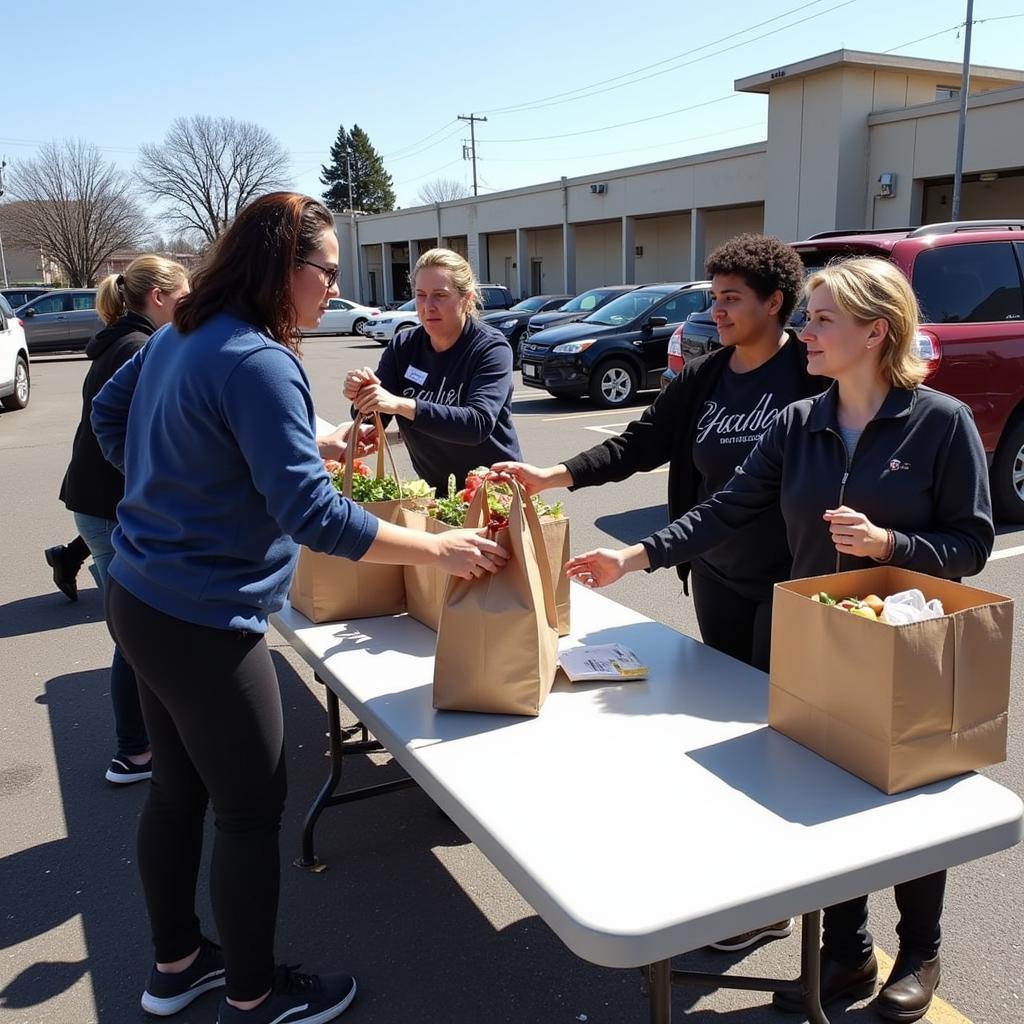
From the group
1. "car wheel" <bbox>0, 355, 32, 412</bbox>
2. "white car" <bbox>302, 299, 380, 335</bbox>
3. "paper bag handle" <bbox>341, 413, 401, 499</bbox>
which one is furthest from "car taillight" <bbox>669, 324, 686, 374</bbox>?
"white car" <bbox>302, 299, 380, 335</bbox>

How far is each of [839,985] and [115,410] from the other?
7.98ft

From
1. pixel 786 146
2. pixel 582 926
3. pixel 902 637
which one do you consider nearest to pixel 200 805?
pixel 582 926

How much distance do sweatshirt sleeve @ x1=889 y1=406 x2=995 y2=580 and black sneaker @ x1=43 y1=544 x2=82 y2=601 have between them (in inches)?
193

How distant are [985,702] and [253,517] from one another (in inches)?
57.8

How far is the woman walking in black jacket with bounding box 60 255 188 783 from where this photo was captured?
3578 mm

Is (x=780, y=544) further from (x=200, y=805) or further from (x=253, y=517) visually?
(x=200, y=805)

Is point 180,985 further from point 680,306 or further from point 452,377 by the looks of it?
point 680,306

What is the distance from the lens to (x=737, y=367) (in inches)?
115

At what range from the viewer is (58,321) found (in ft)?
75.7

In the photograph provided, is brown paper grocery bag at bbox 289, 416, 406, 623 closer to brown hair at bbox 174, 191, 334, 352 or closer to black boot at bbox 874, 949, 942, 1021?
brown hair at bbox 174, 191, 334, 352

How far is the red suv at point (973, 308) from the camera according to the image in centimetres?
615

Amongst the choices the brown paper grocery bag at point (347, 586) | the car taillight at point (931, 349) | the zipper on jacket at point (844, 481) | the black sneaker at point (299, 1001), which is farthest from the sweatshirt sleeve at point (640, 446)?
the car taillight at point (931, 349)

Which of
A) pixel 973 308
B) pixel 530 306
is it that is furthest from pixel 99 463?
pixel 530 306

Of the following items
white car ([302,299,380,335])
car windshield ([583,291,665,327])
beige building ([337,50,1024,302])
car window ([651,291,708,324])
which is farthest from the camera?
white car ([302,299,380,335])
